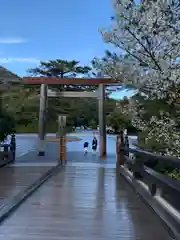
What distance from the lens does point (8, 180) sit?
46.6ft

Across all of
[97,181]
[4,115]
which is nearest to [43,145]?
[4,115]

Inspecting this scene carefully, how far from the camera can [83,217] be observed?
8.23 meters

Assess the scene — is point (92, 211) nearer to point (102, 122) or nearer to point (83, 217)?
point (83, 217)

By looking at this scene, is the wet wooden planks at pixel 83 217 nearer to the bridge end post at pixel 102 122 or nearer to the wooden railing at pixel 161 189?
the wooden railing at pixel 161 189

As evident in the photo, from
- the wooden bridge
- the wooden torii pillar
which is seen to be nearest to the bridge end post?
the wooden torii pillar

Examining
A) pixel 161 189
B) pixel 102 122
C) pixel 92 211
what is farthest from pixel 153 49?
pixel 102 122

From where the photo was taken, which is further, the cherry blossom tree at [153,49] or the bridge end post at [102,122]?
the bridge end post at [102,122]

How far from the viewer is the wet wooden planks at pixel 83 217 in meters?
6.82

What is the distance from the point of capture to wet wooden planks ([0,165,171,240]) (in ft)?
22.4

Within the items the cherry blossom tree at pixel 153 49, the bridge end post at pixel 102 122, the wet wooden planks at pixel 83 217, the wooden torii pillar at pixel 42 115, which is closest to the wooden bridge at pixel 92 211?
the wet wooden planks at pixel 83 217

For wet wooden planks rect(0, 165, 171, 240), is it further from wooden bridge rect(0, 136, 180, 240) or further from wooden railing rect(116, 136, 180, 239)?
wooden railing rect(116, 136, 180, 239)

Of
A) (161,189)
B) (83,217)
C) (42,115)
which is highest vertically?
(42,115)

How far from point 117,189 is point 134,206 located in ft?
9.58

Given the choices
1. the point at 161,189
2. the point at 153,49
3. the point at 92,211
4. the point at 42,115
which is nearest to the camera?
the point at 161,189
